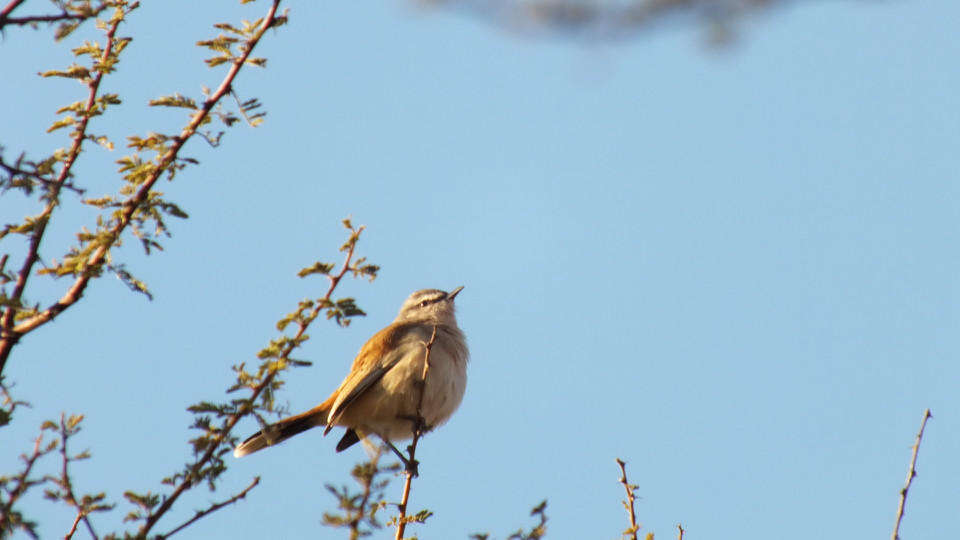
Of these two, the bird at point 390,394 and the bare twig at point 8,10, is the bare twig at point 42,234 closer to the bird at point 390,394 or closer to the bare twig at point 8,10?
the bare twig at point 8,10

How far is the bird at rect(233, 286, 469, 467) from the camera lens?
295 inches

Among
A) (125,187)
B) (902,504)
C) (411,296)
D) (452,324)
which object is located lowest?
(902,504)

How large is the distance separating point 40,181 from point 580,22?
75.8 inches

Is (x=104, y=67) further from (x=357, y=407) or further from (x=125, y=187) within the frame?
(x=357, y=407)

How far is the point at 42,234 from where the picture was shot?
3586mm

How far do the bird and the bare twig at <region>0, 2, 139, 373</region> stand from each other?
3756 millimetres

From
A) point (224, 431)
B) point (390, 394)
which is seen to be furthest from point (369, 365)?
point (224, 431)

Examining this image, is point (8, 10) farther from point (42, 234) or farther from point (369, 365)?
point (369, 365)

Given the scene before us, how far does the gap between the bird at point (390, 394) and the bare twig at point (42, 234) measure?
376 centimetres

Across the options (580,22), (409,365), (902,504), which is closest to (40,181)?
(580,22)

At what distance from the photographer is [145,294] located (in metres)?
3.59

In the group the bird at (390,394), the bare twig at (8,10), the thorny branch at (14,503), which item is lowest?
the thorny branch at (14,503)

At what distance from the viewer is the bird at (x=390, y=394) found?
7.50m

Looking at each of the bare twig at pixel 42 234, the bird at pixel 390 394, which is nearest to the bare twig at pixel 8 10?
the bare twig at pixel 42 234
